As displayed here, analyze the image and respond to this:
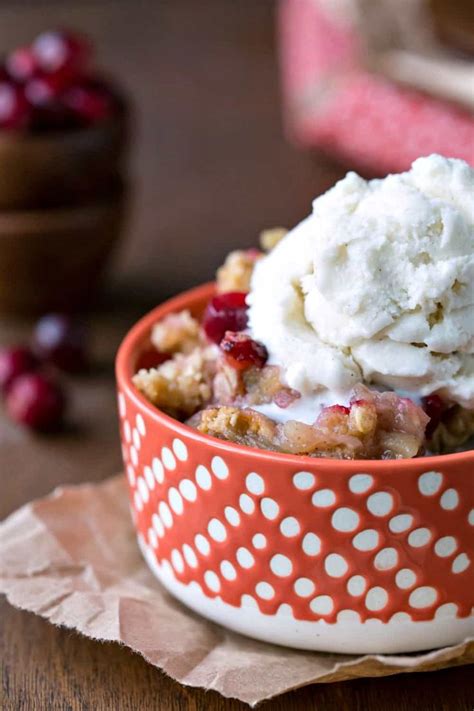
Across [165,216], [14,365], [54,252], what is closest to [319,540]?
[14,365]

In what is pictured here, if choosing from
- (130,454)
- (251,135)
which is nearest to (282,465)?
(130,454)

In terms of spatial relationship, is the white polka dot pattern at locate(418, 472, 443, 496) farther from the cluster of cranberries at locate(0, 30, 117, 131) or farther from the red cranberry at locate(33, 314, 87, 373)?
the cluster of cranberries at locate(0, 30, 117, 131)

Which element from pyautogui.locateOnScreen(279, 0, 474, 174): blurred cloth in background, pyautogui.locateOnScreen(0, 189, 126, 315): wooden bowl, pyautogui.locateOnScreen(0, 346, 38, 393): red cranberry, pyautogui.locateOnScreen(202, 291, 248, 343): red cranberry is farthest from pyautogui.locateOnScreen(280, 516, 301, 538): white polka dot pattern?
pyautogui.locateOnScreen(279, 0, 474, 174): blurred cloth in background

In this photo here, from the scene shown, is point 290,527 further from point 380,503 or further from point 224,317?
point 224,317

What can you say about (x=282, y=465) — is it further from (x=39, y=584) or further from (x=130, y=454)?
(x=39, y=584)

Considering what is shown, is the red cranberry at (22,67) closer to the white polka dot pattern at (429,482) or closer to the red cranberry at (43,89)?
the red cranberry at (43,89)

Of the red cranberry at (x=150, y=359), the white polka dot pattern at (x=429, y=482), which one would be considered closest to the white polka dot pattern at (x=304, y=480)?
the white polka dot pattern at (x=429, y=482)
